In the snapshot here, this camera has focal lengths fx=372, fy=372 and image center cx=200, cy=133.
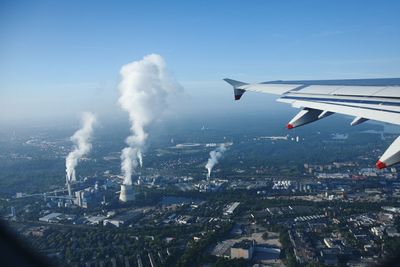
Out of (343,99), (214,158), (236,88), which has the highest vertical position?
(236,88)

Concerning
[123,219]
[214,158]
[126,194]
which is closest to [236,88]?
[123,219]

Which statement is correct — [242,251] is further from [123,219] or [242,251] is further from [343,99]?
[343,99]

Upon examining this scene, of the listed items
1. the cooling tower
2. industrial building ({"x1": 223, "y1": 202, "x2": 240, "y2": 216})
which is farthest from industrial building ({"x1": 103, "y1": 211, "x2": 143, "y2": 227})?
industrial building ({"x1": 223, "y1": 202, "x2": 240, "y2": 216})

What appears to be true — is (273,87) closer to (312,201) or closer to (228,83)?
(228,83)

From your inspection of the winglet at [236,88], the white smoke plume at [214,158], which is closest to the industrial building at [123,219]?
the white smoke plume at [214,158]

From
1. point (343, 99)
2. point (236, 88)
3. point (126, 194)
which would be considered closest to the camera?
point (343, 99)

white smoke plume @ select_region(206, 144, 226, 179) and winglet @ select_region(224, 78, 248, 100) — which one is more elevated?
winglet @ select_region(224, 78, 248, 100)

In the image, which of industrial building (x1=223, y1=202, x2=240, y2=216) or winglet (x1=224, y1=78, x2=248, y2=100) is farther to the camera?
industrial building (x1=223, y1=202, x2=240, y2=216)

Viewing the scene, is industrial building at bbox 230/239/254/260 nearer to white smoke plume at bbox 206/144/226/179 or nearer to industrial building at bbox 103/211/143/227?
industrial building at bbox 103/211/143/227

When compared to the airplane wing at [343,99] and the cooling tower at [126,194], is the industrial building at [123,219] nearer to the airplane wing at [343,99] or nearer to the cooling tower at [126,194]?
the cooling tower at [126,194]

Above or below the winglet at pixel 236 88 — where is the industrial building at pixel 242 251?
below
